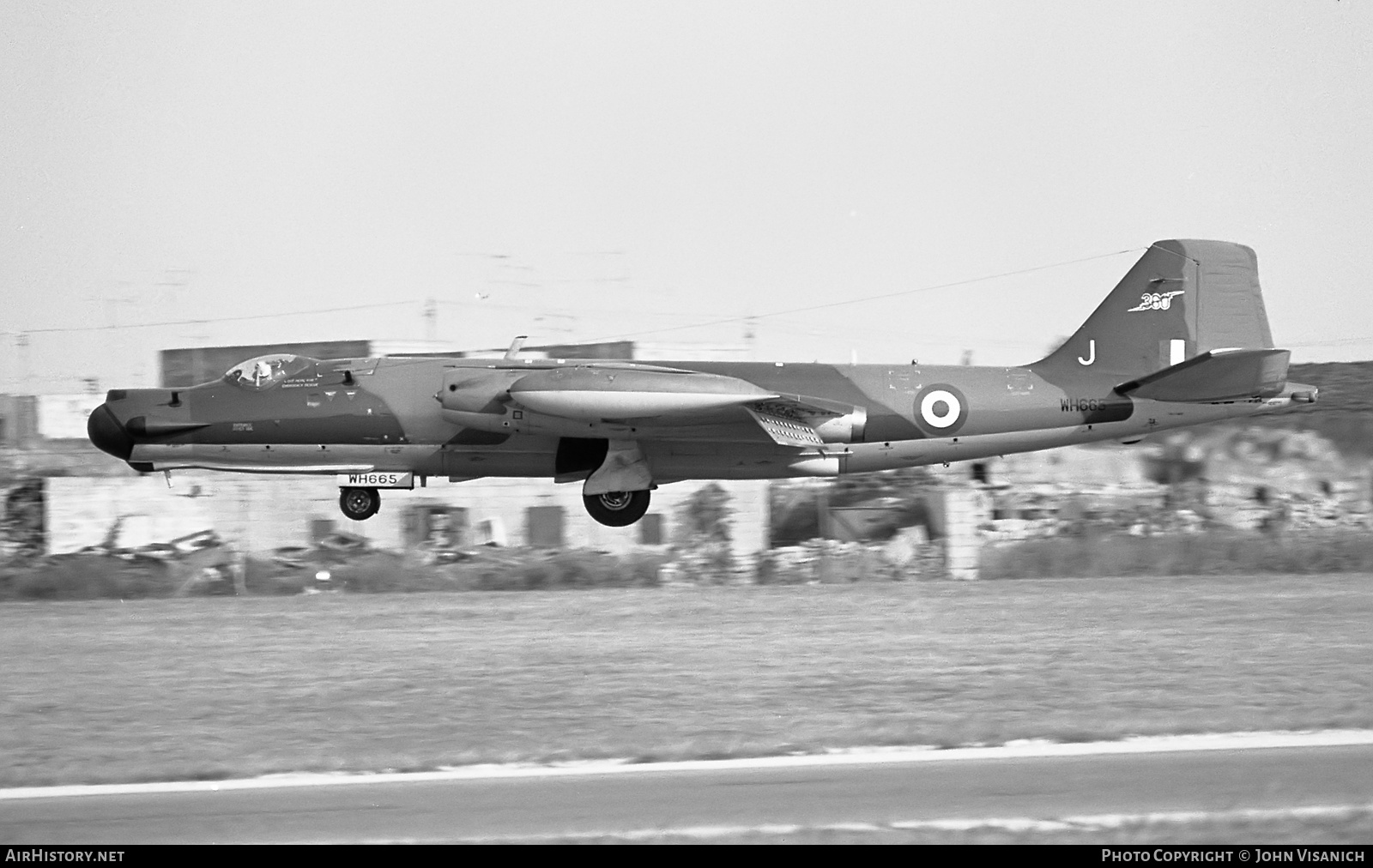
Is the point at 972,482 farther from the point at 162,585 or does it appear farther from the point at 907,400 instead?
the point at 162,585

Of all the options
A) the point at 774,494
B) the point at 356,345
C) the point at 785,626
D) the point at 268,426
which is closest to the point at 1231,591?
the point at 785,626

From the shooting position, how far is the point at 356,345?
32.5m

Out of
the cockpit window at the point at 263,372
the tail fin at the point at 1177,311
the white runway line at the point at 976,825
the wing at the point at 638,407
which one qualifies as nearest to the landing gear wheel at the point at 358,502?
the cockpit window at the point at 263,372

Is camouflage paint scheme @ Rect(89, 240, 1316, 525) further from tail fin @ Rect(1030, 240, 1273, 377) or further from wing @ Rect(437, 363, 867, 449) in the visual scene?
tail fin @ Rect(1030, 240, 1273, 377)

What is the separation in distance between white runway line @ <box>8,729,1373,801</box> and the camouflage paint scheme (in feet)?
30.6

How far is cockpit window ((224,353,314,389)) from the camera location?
20.4 m

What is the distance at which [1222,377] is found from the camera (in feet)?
68.2

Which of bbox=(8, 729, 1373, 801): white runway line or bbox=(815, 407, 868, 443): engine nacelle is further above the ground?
bbox=(815, 407, 868, 443): engine nacelle

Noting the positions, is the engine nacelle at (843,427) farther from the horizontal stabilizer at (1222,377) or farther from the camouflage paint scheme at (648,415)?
the horizontal stabilizer at (1222,377)

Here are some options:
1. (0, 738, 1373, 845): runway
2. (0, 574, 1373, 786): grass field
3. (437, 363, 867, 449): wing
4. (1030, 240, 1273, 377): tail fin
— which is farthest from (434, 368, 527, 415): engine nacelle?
(0, 738, 1373, 845): runway

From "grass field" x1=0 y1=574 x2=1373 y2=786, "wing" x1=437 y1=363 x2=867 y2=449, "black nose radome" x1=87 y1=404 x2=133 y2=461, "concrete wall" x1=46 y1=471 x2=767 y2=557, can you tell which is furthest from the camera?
"concrete wall" x1=46 y1=471 x2=767 y2=557

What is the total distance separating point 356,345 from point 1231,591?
2028 cm

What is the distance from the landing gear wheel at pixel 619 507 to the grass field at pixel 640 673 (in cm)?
124

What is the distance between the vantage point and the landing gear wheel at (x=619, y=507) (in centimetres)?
A: 2066
